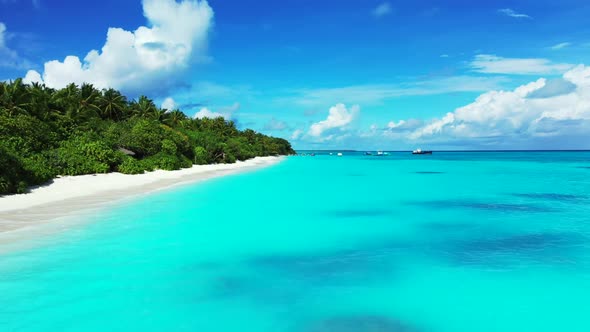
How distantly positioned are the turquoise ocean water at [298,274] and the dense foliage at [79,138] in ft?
33.8

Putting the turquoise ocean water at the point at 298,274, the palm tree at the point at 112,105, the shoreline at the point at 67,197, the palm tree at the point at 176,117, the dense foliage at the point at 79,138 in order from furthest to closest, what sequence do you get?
the palm tree at the point at 176,117
the palm tree at the point at 112,105
the dense foliage at the point at 79,138
the shoreline at the point at 67,197
the turquoise ocean water at the point at 298,274

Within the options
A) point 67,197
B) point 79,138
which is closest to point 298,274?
point 67,197

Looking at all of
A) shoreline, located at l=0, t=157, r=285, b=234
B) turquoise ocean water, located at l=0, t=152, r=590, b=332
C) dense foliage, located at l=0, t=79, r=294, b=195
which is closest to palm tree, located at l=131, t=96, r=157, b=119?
dense foliage, located at l=0, t=79, r=294, b=195

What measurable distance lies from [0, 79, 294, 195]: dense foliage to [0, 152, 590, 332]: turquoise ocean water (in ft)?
33.8

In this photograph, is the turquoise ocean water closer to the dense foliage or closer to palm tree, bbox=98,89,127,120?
the dense foliage

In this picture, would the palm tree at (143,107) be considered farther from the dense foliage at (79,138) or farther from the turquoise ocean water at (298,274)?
the turquoise ocean water at (298,274)

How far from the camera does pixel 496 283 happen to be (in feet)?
29.1

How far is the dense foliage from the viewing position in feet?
78.3

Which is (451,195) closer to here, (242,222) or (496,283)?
(242,222)

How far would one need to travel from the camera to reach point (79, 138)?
3359 centimetres

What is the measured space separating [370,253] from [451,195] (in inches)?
723

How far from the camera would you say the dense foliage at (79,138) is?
2386cm

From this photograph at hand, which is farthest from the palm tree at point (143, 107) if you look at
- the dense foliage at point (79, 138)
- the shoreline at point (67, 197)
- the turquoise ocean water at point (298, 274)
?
the turquoise ocean water at point (298, 274)

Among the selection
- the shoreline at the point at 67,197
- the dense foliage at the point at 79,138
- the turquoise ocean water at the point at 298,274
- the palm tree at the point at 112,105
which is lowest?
the turquoise ocean water at the point at 298,274
